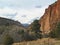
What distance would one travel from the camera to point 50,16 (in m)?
136

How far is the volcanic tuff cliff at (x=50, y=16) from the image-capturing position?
127 m

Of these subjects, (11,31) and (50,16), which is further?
(50,16)

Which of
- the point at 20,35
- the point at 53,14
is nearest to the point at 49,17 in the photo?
the point at 53,14

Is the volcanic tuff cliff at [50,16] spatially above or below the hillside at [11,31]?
above

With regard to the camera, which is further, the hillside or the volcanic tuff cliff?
the volcanic tuff cliff

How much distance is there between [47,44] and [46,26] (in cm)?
9159

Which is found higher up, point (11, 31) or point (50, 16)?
point (50, 16)

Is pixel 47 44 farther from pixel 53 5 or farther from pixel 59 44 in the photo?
pixel 53 5

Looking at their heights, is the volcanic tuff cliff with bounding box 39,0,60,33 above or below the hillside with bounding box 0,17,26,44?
above

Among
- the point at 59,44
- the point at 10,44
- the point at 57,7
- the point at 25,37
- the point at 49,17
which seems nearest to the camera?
the point at 59,44

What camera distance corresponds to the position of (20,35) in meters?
76.0

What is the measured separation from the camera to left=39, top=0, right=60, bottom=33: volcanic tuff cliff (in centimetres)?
12688

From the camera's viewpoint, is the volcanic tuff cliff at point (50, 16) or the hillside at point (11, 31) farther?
the volcanic tuff cliff at point (50, 16)

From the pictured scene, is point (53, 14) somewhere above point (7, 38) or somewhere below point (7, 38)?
above
